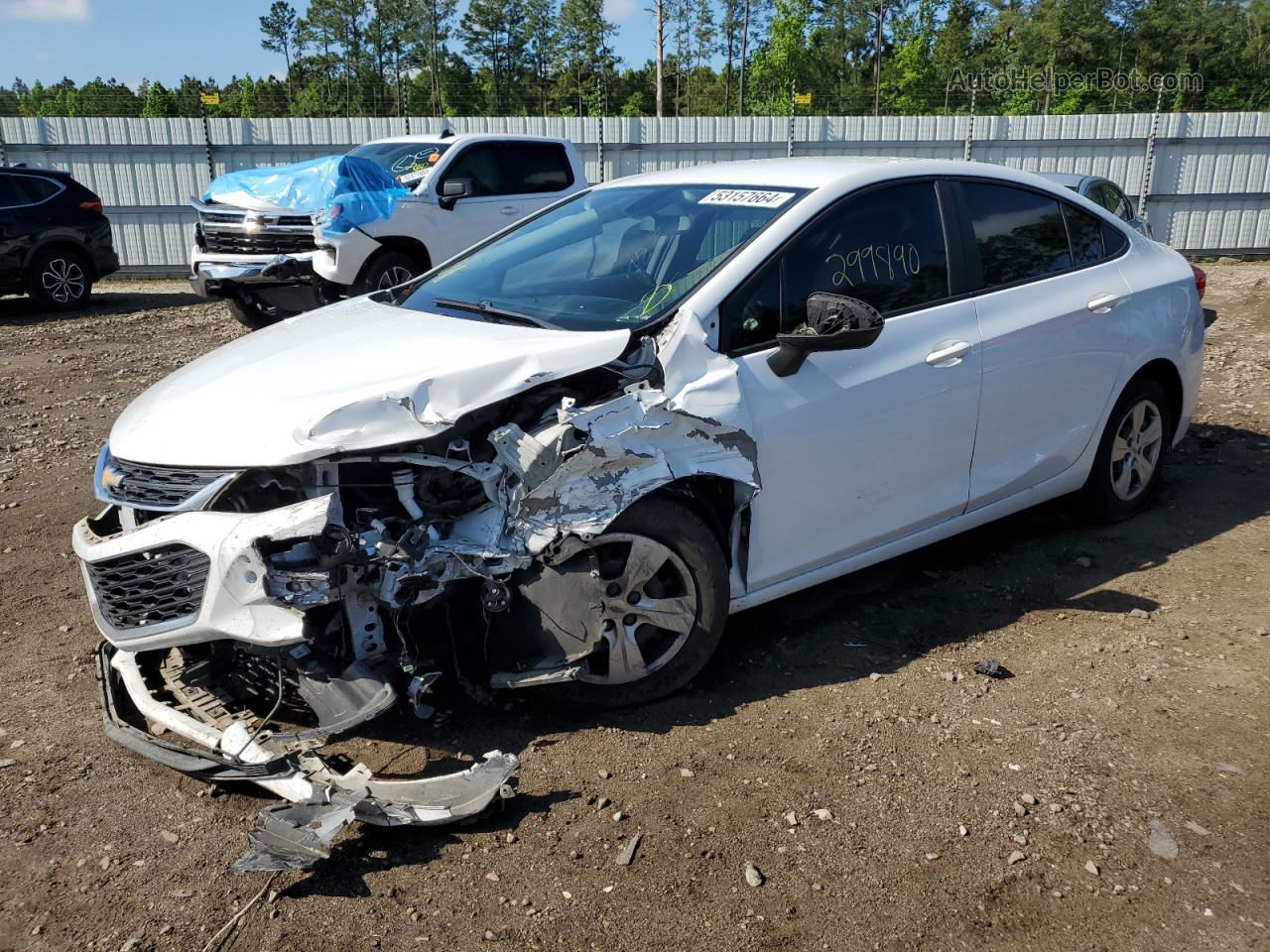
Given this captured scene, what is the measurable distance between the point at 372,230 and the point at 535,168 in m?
2.38

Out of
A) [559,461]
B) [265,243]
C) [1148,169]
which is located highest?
[1148,169]

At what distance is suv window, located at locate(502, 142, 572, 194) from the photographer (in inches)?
460

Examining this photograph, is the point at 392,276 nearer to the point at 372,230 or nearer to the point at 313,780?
the point at 372,230

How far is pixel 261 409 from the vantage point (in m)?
3.15

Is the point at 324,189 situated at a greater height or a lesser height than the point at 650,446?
greater

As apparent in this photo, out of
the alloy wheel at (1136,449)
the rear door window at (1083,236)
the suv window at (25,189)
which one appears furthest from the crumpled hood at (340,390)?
the suv window at (25,189)

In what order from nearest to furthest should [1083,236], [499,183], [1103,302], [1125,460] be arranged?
[1103,302] → [1083,236] → [1125,460] → [499,183]

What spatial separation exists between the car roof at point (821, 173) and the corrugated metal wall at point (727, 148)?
1419cm

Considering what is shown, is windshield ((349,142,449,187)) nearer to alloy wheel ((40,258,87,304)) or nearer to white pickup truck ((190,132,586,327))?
white pickup truck ((190,132,586,327))

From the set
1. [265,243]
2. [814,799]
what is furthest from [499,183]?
[814,799]

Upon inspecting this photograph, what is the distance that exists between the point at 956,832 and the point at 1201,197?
64.9 ft

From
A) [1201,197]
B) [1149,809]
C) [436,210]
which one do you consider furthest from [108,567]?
[1201,197]

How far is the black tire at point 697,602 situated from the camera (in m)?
3.37

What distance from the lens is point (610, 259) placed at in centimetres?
407
